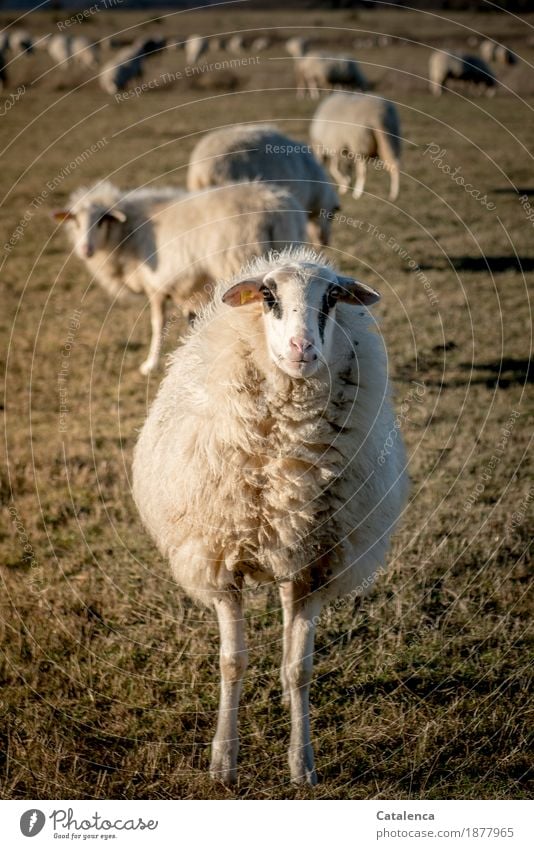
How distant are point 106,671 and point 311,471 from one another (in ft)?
4.68

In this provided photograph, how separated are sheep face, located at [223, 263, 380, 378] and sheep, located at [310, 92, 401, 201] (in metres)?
10.3

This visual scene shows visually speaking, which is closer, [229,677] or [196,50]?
[229,677]

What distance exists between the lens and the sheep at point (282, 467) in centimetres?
279

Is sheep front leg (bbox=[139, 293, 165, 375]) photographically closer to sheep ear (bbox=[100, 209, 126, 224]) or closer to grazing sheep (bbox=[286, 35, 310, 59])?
sheep ear (bbox=[100, 209, 126, 224])


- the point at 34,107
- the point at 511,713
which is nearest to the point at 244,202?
the point at 511,713

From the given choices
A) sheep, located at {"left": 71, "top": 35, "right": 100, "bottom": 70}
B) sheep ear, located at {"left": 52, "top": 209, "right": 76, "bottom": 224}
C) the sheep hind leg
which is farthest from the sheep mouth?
sheep, located at {"left": 71, "top": 35, "right": 100, "bottom": 70}

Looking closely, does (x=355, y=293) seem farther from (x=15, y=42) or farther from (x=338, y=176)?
(x=15, y=42)

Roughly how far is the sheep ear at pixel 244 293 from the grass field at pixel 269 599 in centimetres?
136

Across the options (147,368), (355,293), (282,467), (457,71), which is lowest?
(282,467)

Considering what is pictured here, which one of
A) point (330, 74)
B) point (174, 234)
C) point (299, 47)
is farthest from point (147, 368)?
point (299, 47)

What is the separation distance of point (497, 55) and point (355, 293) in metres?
40.6

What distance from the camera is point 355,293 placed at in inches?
117

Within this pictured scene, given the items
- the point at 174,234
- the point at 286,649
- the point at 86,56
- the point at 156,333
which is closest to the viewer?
the point at 286,649

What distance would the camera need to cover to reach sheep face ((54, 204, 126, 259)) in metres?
6.97
